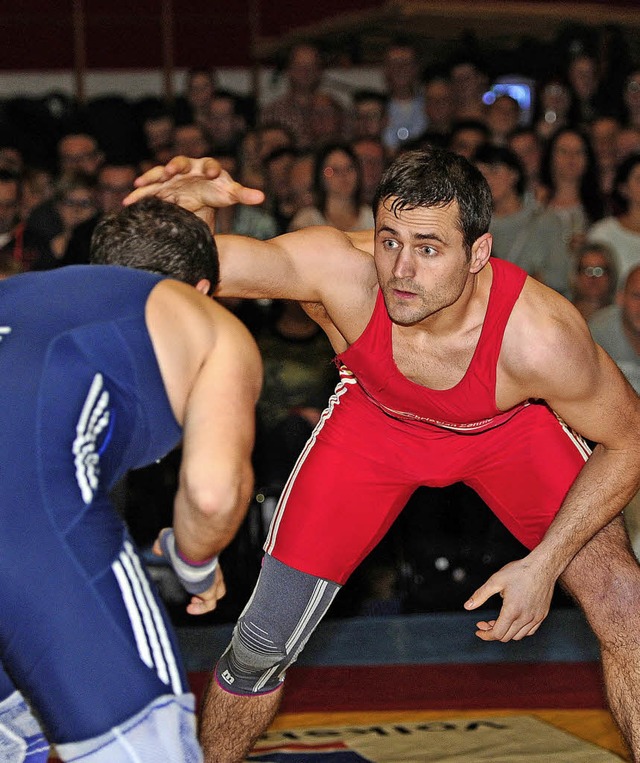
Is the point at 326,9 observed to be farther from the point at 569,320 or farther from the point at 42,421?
the point at 42,421

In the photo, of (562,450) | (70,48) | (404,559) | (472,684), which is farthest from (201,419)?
(70,48)

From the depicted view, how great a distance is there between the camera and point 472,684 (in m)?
4.39

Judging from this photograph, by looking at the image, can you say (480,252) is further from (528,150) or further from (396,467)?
(528,150)

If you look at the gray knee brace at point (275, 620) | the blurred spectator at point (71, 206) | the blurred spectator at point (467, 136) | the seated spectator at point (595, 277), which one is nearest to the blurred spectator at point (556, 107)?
the blurred spectator at point (467, 136)

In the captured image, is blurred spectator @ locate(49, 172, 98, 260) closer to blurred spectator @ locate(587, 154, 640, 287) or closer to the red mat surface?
the red mat surface

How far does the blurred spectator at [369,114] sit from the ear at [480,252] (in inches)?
148

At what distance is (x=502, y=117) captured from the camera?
6539 mm

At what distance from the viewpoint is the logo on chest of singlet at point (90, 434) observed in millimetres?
1938

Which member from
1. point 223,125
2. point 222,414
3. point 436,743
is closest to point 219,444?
point 222,414

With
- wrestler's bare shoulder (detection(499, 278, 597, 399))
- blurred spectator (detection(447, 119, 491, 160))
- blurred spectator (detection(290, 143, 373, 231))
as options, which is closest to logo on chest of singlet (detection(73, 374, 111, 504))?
wrestler's bare shoulder (detection(499, 278, 597, 399))

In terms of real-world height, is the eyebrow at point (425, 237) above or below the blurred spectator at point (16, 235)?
above

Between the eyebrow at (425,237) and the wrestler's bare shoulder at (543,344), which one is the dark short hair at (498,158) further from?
the eyebrow at (425,237)

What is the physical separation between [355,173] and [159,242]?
3399mm

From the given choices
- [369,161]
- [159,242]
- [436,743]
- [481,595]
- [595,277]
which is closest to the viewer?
[159,242]
